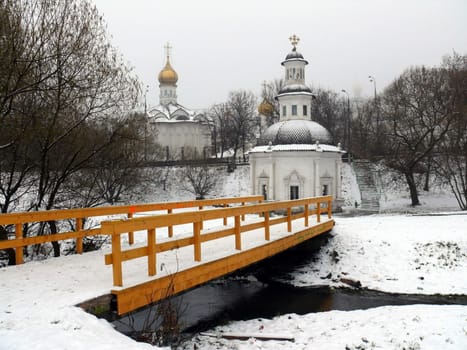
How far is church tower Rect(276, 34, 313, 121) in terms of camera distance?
3494cm

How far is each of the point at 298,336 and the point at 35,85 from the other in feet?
25.5

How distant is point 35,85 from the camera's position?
10.1m

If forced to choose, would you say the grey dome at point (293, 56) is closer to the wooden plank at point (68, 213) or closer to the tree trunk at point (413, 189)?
the tree trunk at point (413, 189)

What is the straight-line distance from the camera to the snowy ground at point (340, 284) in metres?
5.27

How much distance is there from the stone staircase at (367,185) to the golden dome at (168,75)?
29769mm

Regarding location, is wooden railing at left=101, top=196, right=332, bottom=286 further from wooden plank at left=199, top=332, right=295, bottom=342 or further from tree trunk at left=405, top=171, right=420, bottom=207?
tree trunk at left=405, top=171, right=420, bottom=207

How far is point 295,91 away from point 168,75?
110 ft

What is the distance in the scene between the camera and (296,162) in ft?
106

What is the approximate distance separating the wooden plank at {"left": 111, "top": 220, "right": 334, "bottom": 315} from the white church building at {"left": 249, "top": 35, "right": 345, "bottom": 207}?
2100cm

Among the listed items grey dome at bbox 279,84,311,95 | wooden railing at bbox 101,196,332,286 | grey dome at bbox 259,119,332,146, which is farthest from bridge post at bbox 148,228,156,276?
grey dome at bbox 279,84,311,95

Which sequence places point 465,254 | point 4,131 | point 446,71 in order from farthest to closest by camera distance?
point 446,71, point 465,254, point 4,131

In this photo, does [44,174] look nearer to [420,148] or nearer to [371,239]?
[371,239]

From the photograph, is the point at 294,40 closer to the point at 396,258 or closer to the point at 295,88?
the point at 295,88

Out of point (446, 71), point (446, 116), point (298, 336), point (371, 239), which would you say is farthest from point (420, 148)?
point (298, 336)
